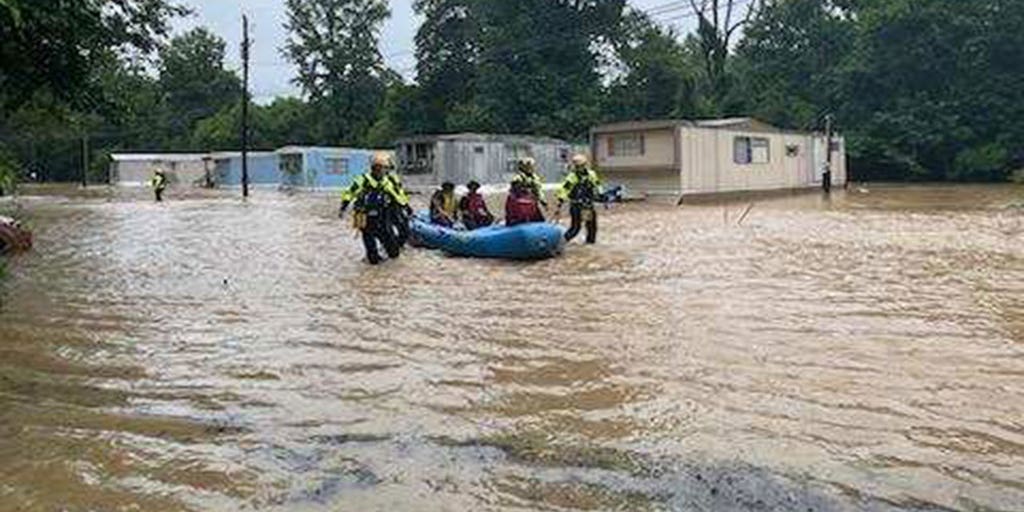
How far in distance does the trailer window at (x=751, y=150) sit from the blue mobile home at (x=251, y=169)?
89.3 ft

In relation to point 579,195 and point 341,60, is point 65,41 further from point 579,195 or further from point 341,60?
point 341,60

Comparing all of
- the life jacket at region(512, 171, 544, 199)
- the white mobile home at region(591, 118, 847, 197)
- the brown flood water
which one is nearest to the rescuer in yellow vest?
the brown flood water

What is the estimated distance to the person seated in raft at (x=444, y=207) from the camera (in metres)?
17.8

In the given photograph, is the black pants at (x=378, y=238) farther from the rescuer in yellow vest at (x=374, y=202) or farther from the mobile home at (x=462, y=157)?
the mobile home at (x=462, y=157)

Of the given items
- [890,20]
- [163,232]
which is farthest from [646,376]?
[890,20]

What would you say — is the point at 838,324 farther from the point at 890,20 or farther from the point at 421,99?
the point at 421,99

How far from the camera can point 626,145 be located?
3366 centimetres

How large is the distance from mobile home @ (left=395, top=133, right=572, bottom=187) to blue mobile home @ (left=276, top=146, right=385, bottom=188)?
193 inches

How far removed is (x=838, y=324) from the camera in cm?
979

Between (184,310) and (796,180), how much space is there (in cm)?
3046

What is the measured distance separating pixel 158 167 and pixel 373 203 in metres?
54.3

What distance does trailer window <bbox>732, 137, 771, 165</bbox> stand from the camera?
3491cm

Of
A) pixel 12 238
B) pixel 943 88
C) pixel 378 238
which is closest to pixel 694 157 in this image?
pixel 378 238

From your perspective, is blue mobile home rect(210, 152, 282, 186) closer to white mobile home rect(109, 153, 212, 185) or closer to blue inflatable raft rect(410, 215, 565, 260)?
white mobile home rect(109, 153, 212, 185)
